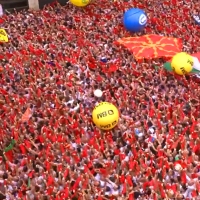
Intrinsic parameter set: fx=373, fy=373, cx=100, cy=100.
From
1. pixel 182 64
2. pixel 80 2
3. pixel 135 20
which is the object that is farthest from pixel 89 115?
pixel 80 2

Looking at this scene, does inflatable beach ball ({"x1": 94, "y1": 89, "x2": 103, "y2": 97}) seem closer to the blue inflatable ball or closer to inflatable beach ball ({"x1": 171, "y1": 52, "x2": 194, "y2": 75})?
inflatable beach ball ({"x1": 171, "y1": 52, "x2": 194, "y2": 75})

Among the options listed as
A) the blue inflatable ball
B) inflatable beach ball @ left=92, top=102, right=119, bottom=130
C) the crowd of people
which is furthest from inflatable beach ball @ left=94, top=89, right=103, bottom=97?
the blue inflatable ball

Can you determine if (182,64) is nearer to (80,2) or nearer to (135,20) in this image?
(135,20)

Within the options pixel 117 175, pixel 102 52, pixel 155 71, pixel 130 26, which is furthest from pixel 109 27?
pixel 117 175

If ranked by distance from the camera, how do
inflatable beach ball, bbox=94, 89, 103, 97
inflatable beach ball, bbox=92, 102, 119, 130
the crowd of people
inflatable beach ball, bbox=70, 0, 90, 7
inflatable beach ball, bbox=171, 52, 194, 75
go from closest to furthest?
the crowd of people, inflatable beach ball, bbox=92, 102, 119, 130, inflatable beach ball, bbox=94, 89, 103, 97, inflatable beach ball, bbox=171, 52, 194, 75, inflatable beach ball, bbox=70, 0, 90, 7

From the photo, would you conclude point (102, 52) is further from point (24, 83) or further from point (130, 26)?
point (24, 83)

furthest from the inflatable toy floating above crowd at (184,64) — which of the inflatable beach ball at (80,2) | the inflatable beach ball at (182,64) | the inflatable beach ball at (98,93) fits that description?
the inflatable beach ball at (80,2)

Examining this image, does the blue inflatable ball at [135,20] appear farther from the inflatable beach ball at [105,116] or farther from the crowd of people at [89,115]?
the inflatable beach ball at [105,116]
